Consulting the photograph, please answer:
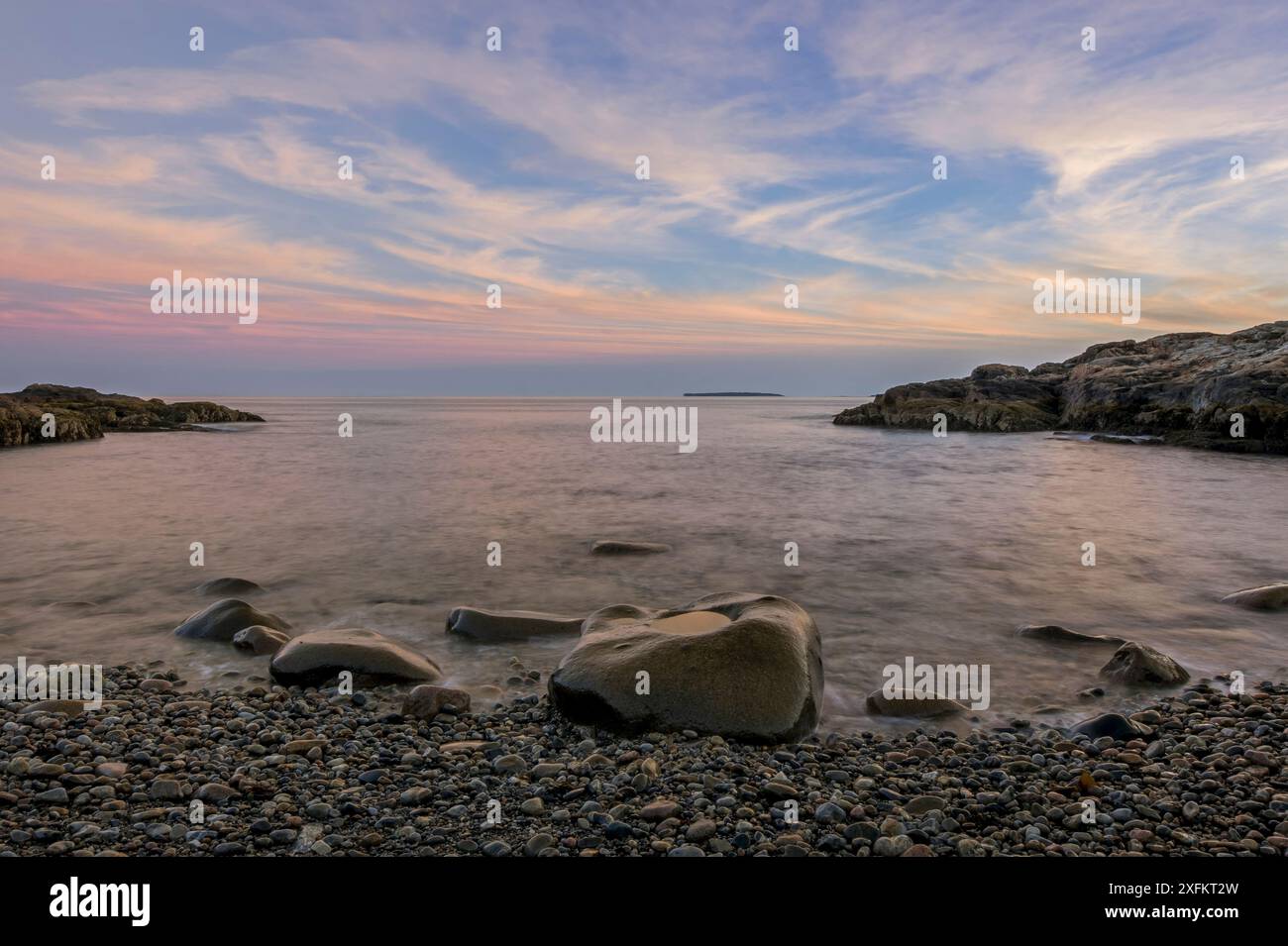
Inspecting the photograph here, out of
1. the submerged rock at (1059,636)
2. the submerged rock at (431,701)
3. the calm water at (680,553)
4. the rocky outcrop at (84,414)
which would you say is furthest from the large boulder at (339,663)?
the rocky outcrop at (84,414)

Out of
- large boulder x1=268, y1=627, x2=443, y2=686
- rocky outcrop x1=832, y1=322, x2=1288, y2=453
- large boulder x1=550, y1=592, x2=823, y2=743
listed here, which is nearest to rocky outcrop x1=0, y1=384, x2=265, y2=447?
large boulder x1=268, y1=627, x2=443, y2=686

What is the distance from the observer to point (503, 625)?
9.65 m

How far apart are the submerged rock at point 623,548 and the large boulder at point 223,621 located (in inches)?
274

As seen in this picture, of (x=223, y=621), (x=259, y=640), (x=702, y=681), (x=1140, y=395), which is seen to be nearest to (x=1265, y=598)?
(x=702, y=681)

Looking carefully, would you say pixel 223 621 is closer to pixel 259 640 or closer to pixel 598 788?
pixel 259 640

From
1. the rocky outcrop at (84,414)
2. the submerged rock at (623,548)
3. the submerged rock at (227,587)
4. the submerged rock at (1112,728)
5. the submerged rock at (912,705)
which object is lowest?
the submerged rock at (912,705)

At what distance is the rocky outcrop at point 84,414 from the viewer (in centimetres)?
4062

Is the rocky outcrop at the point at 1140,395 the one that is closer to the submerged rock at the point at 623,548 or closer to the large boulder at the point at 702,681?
the submerged rock at the point at 623,548

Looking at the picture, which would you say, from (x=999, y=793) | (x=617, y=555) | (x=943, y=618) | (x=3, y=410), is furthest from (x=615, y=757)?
(x=3, y=410)

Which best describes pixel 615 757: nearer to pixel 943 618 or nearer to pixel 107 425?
pixel 943 618

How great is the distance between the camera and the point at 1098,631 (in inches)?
400

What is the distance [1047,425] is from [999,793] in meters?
63.8

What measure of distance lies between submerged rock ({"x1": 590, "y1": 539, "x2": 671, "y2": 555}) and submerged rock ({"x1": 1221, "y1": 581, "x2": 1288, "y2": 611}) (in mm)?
9842

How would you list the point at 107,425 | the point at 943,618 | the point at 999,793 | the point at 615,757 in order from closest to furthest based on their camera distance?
the point at 999,793, the point at 615,757, the point at 943,618, the point at 107,425
